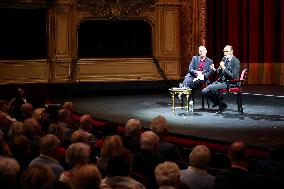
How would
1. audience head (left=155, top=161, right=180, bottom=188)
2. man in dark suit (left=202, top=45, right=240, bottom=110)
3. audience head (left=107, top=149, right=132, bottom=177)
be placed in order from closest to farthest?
audience head (left=155, top=161, right=180, bottom=188) < audience head (left=107, top=149, right=132, bottom=177) < man in dark suit (left=202, top=45, right=240, bottom=110)

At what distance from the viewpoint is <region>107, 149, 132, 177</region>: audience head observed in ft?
10.4

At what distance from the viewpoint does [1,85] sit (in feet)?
43.4

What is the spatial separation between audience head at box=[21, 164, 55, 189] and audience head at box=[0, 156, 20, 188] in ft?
0.86

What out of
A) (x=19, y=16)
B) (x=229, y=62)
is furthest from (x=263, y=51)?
(x=19, y=16)

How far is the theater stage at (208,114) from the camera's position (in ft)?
22.6

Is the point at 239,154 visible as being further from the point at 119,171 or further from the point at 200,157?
the point at 119,171

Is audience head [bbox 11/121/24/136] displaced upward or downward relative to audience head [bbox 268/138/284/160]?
upward

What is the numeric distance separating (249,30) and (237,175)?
1083 centimetres

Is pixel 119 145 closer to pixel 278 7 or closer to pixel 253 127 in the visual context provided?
pixel 253 127

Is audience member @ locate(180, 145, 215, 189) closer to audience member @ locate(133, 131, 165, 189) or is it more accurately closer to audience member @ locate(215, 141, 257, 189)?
audience member @ locate(215, 141, 257, 189)

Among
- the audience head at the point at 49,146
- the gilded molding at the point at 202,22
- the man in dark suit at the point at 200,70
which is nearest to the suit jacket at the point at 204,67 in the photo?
the man in dark suit at the point at 200,70

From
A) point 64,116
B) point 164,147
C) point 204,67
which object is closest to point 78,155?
point 164,147

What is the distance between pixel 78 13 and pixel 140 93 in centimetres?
276

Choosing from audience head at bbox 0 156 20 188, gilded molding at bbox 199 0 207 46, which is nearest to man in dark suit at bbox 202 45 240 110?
gilded molding at bbox 199 0 207 46
